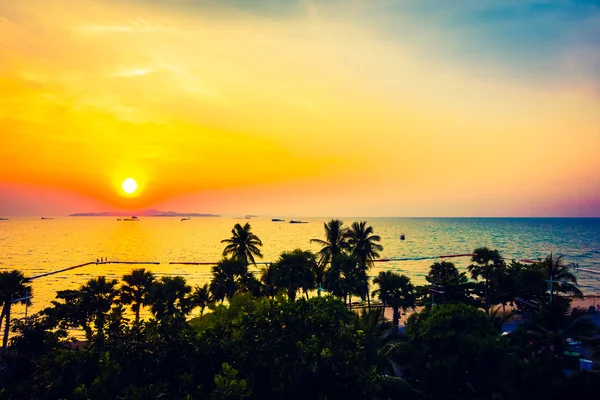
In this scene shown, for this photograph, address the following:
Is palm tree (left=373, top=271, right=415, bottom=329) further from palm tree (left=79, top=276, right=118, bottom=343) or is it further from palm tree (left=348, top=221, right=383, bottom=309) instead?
palm tree (left=79, top=276, right=118, bottom=343)

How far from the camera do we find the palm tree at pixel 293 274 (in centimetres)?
4619

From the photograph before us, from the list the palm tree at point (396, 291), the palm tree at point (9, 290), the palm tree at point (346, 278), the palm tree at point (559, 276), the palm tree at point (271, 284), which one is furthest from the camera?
the palm tree at point (559, 276)

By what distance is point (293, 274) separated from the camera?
46.2 metres

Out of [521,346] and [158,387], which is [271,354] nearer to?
[158,387]

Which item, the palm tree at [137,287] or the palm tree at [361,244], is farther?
the palm tree at [361,244]

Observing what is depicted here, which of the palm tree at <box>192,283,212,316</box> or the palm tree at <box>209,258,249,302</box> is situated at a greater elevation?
the palm tree at <box>209,258,249,302</box>

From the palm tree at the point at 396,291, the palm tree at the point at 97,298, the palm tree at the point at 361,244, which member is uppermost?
the palm tree at the point at 361,244

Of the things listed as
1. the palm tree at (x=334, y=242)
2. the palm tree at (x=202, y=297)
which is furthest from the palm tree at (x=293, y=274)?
the palm tree at (x=334, y=242)

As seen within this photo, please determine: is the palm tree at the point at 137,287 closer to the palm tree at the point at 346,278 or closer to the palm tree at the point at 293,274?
the palm tree at the point at 293,274

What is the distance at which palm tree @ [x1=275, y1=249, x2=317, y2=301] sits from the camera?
152 ft

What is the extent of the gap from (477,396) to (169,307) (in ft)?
102

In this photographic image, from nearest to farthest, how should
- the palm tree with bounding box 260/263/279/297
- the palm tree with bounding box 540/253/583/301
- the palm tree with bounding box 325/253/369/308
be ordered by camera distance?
the palm tree with bounding box 260/263/279/297
the palm tree with bounding box 325/253/369/308
the palm tree with bounding box 540/253/583/301

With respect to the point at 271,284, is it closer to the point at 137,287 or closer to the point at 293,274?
the point at 293,274

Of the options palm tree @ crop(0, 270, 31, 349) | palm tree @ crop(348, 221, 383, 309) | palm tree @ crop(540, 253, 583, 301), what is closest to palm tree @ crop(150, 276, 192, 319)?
palm tree @ crop(0, 270, 31, 349)
